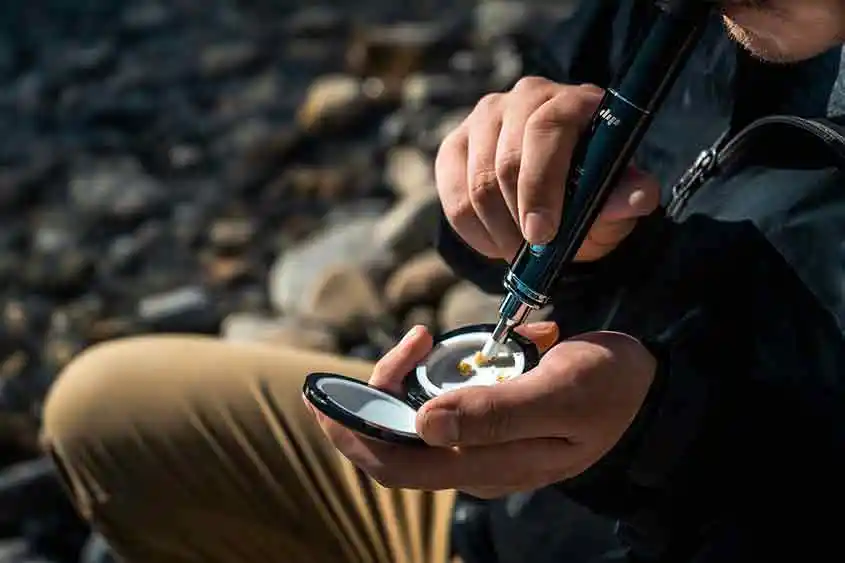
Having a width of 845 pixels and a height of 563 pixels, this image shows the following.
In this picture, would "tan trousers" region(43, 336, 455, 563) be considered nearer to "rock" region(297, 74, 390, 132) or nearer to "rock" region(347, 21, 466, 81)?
"rock" region(297, 74, 390, 132)

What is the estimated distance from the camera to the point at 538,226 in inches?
31.5

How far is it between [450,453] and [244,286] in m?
1.91

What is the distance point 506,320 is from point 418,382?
72 millimetres

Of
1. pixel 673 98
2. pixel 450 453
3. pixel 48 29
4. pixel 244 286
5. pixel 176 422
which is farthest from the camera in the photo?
pixel 48 29

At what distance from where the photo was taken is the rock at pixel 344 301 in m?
2.30

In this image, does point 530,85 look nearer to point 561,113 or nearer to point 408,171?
point 561,113

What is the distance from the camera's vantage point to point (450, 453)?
31.2 inches

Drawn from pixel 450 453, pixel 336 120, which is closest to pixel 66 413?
pixel 450 453

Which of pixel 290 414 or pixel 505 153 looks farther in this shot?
pixel 290 414

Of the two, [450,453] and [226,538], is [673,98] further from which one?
[226,538]

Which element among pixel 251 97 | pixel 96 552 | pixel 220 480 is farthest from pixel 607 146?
pixel 251 97

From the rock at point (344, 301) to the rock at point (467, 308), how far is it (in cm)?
15

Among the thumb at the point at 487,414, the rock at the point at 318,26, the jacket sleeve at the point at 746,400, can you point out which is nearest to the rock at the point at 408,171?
the rock at the point at 318,26

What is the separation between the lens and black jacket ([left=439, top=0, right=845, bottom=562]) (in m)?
0.87
